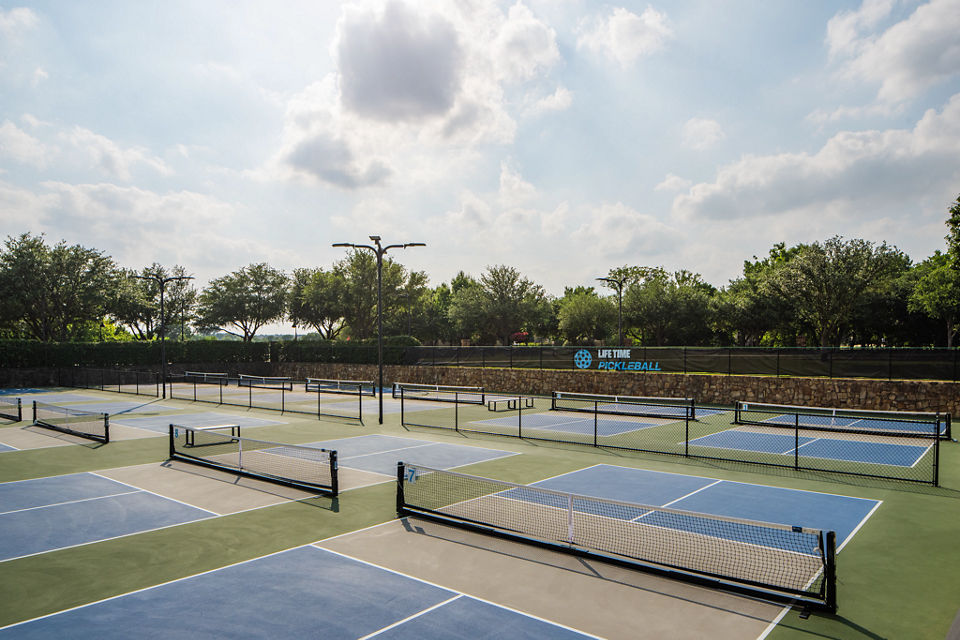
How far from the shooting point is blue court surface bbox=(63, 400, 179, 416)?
30.1 meters

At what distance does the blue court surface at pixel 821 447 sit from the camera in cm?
1759

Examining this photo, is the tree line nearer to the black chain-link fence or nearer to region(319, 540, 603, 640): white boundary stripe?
the black chain-link fence

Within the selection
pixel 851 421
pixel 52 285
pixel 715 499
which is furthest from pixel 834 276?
pixel 52 285

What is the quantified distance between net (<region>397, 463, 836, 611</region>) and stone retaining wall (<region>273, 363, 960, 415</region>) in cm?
2141

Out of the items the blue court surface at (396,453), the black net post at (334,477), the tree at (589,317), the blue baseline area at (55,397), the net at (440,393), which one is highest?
the tree at (589,317)

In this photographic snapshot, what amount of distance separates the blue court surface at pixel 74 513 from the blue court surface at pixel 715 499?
23.5ft

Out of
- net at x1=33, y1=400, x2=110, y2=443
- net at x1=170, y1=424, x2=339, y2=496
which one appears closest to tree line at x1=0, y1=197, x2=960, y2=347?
net at x1=33, y1=400, x2=110, y2=443

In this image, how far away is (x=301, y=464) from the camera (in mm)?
16047

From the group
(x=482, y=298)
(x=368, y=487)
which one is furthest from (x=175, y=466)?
(x=482, y=298)

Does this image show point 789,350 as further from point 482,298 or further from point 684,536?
point 482,298

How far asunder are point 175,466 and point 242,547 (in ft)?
25.3

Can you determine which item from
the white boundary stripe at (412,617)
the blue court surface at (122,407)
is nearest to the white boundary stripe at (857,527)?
the white boundary stripe at (412,617)

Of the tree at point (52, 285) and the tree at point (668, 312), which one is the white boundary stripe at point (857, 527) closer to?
the tree at point (668, 312)

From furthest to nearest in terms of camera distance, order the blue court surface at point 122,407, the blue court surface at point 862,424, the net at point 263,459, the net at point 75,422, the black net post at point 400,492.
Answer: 1. the blue court surface at point 122,407
2. the blue court surface at point 862,424
3. the net at point 75,422
4. the net at point 263,459
5. the black net post at point 400,492
